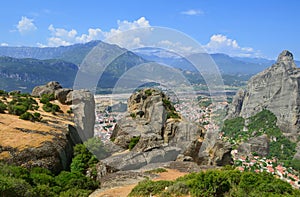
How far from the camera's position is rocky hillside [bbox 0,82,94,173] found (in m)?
12.6

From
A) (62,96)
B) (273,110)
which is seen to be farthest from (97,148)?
(273,110)

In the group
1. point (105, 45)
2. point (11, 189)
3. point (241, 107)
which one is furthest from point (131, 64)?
point (241, 107)

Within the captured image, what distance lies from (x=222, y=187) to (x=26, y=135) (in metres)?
9.91

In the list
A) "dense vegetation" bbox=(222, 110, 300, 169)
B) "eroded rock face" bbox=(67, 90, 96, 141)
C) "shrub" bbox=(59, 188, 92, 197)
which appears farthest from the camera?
"dense vegetation" bbox=(222, 110, 300, 169)

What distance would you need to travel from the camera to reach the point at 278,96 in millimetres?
87438

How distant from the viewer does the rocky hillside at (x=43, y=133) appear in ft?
41.3

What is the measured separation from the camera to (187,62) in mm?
14430

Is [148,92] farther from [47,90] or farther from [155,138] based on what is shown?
[47,90]

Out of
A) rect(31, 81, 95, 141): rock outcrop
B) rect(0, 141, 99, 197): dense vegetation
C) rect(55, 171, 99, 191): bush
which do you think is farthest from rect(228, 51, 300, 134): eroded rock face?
rect(0, 141, 99, 197): dense vegetation

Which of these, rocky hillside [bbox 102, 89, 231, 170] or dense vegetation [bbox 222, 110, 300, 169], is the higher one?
rocky hillside [bbox 102, 89, 231, 170]

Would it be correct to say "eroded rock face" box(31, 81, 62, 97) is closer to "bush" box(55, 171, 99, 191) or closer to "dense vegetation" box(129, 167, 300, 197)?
"bush" box(55, 171, 99, 191)

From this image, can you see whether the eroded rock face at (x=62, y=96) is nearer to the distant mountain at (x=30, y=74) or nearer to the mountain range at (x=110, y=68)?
the mountain range at (x=110, y=68)

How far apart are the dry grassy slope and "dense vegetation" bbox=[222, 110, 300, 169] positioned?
2131 inches

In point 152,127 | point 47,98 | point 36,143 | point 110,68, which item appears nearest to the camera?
point 36,143
